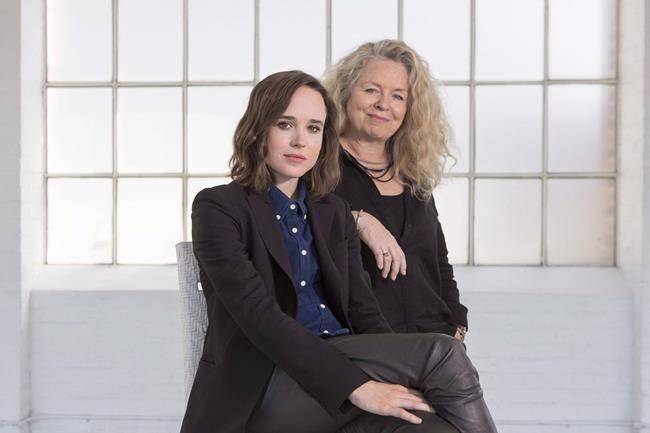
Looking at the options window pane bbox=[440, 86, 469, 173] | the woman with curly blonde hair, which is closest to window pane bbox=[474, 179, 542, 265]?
window pane bbox=[440, 86, 469, 173]

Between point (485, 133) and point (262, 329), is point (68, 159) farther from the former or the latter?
point (262, 329)

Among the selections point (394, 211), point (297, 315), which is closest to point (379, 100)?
point (394, 211)

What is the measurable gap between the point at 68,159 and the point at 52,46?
0.58m

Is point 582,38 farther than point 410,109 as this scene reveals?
Yes

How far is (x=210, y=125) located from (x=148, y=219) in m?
0.58

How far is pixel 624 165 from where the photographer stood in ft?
14.4

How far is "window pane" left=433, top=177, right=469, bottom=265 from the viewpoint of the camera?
181 inches

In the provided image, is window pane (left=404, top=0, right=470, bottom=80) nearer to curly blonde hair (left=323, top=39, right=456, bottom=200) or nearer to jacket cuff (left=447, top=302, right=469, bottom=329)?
curly blonde hair (left=323, top=39, right=456, bottom=200)

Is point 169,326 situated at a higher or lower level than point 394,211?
lower

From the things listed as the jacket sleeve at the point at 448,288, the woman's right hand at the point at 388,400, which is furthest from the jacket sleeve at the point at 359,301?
the jacket sleeve at the point at 448,288

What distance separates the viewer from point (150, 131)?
4738 millimetres

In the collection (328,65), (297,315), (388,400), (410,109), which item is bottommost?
(388,400)

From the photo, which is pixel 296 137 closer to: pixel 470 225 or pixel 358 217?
pixel 358 217

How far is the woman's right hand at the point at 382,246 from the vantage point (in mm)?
2400
